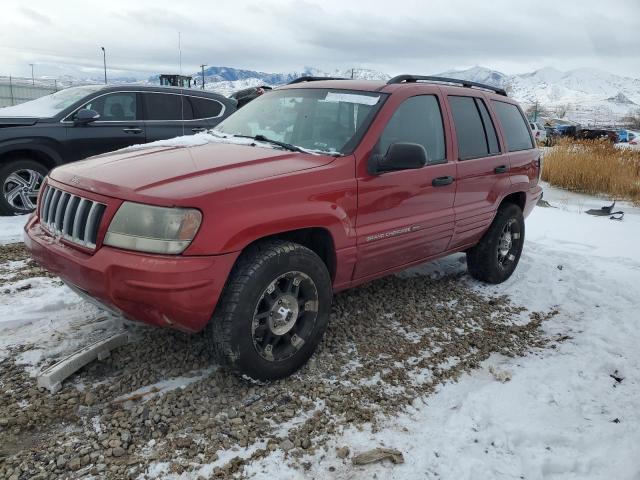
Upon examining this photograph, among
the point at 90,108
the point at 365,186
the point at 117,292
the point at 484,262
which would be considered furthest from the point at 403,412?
the point at 90,108

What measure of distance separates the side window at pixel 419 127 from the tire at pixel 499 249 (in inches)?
49.0

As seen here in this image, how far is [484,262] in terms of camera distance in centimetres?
489

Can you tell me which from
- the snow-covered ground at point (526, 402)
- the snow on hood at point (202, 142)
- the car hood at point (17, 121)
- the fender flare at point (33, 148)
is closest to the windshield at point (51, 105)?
the car hood at point (17, 121)

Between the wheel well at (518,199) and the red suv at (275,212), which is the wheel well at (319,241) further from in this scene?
the wheel well at (518,199)

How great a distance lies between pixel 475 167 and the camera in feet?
14.2

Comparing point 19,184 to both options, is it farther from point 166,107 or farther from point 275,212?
point 275,212

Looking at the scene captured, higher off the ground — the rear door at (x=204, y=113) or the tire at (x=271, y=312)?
the rear door at (x=204, y=113)

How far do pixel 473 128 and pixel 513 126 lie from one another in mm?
929

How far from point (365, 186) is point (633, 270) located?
155 inches

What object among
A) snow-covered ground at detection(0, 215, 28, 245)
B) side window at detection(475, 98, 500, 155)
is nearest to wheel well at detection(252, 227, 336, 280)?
side window at detection(475, 98, 500, 155)

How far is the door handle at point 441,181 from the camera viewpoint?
386cm

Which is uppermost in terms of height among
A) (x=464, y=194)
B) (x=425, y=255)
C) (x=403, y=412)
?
(x=464, y=194)

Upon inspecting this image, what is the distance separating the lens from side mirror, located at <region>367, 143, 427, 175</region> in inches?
129

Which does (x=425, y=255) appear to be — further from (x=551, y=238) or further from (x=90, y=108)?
(x=90, y=108)
